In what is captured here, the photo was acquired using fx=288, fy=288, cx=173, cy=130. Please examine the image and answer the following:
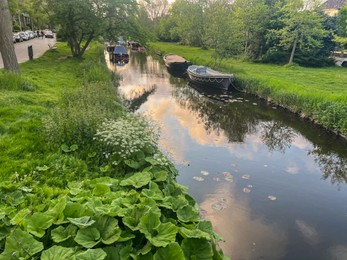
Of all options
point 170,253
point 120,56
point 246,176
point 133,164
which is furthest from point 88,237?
point 120,56

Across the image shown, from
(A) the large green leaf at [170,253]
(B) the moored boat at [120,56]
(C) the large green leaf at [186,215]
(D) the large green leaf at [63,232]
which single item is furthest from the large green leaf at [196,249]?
(B) the moored boat at [120,56]

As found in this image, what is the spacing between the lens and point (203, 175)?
9.45m

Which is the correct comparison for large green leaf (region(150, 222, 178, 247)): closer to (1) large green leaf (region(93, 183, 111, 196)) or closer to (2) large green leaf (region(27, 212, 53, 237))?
(2) large green leaf (region(27, 212, 53, 237))

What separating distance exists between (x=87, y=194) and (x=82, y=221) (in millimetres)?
1046

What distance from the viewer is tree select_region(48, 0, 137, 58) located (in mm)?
25125

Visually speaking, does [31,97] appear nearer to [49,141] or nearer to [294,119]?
[49,141]

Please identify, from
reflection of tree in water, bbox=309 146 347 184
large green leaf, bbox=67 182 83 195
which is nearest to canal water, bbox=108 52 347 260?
reflection of tree in water, bbox=309 146 347 184

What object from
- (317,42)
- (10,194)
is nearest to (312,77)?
(317,42)

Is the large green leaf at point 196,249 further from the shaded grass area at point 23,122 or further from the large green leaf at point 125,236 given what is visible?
the shaded grass area at point 23,122

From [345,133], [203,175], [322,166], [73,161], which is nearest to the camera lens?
[73,161]

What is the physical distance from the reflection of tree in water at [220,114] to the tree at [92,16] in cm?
965

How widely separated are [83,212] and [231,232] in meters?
4.55

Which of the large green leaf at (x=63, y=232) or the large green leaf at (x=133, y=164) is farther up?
the large green leaf at (x=63, y=232)

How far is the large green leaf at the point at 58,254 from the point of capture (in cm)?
254
